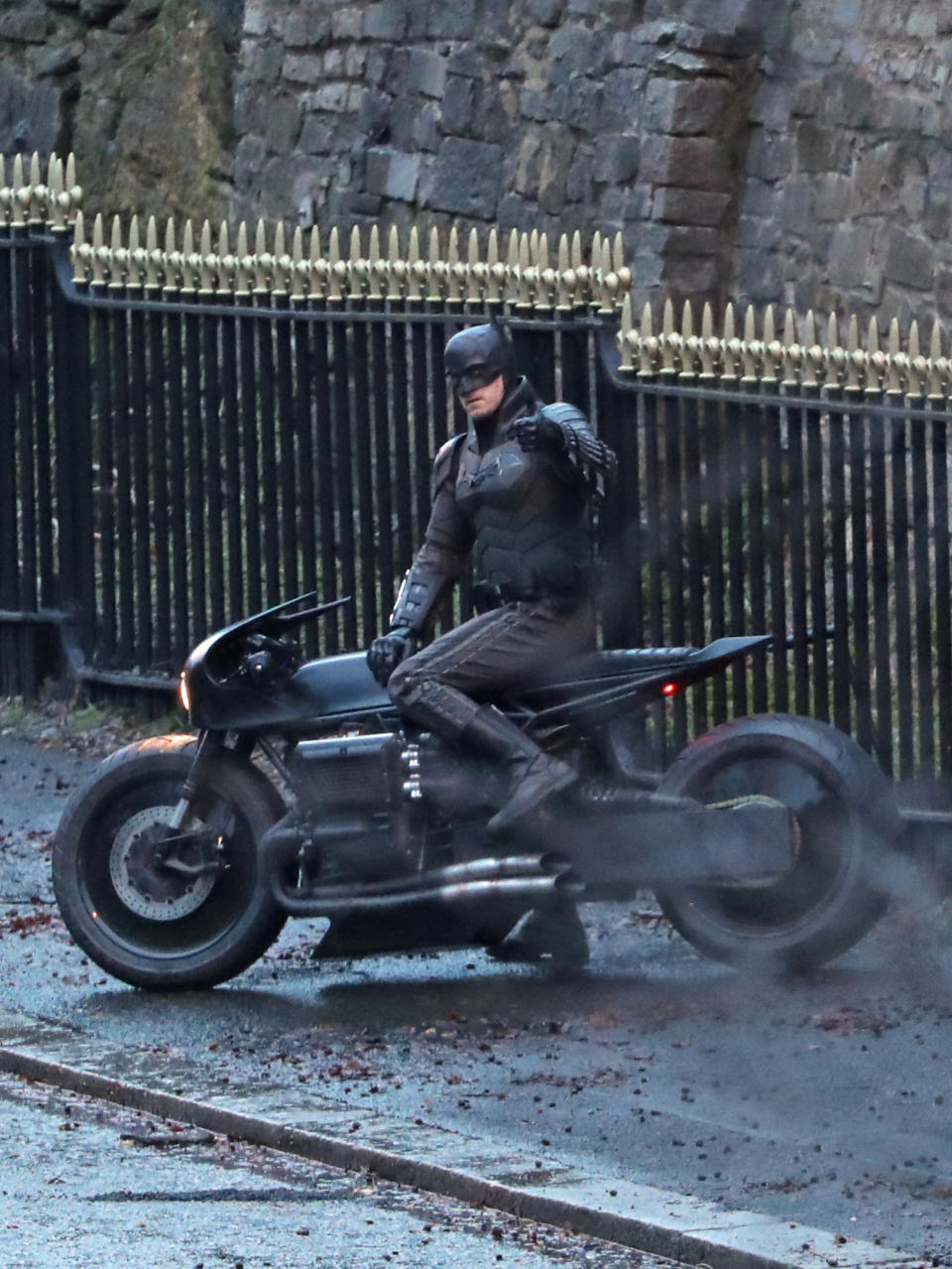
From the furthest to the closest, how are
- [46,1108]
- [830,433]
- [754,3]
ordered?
[754,3] < [830,433] < [46,1108]

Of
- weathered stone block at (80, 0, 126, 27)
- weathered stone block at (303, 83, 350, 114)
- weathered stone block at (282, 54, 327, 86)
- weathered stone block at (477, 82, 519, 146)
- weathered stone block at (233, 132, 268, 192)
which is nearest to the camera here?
weathered stone block at (477, 82, 519, 146)

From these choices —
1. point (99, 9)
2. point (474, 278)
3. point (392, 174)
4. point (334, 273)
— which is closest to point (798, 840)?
point (474, 278)

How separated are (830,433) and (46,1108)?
132 inches

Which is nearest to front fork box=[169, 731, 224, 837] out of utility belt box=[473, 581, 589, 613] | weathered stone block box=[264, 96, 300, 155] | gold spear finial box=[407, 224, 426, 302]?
utility belt box=[473, 581, 589, 613]

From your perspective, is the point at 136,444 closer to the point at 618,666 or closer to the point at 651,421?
the point at 651,421

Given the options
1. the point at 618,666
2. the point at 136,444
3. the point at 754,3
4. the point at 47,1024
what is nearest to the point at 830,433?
the point at 618,666

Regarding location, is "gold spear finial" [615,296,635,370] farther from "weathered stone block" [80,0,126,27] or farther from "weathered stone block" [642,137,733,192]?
"weathered stone block" [80,0,126,27]

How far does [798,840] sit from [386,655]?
1.22 metres

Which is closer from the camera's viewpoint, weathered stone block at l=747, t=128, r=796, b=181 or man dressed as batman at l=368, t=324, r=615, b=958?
man dressed as batman at l=368, t=324, r=615, b=958

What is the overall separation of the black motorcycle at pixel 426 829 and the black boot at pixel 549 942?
4.9 inches

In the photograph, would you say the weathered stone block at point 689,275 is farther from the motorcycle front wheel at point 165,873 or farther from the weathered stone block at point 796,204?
the motorcycle front wheel at point 165,873

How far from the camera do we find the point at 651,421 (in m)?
9.42

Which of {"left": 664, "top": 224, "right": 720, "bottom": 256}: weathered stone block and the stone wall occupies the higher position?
the stone wall

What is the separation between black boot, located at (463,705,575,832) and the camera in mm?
7609
